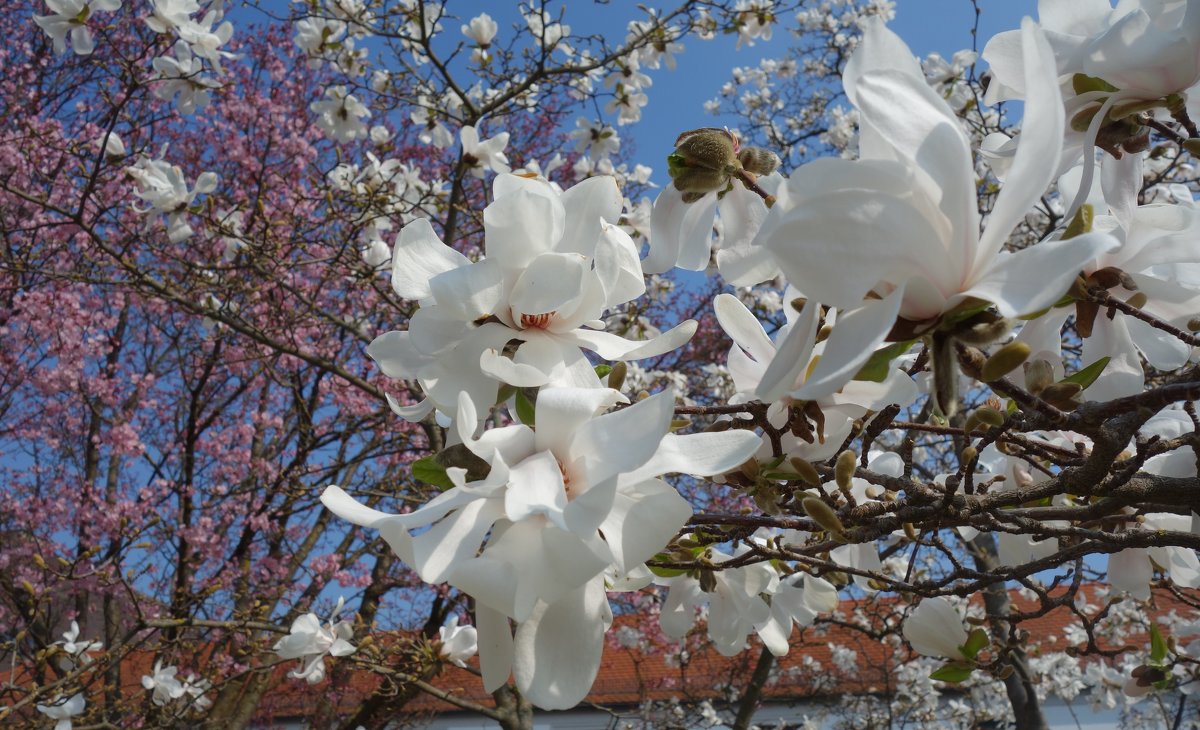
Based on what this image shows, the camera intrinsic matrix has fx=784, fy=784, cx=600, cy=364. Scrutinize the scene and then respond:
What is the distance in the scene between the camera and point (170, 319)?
6289 mm

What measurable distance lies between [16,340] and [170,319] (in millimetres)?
1029

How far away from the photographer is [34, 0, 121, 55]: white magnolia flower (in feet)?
7.75

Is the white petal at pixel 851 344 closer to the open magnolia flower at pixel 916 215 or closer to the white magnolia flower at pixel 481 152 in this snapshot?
the open magnolia flower at pixel 916 215

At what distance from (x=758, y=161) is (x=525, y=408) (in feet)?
1.34

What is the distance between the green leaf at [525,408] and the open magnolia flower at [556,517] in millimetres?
54

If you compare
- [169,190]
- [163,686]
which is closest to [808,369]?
[169,190]

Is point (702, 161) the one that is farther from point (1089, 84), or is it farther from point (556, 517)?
point (556, 517)

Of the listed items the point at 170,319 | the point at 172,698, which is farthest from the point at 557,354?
the point at 170,319

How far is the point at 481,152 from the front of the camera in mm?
3080

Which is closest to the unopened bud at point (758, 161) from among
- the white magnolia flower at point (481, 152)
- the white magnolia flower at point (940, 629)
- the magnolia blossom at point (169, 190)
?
the white magnolia flower at point (940, 629)

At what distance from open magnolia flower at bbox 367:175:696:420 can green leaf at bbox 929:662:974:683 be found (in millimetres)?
729

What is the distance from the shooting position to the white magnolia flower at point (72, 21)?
2363 mm

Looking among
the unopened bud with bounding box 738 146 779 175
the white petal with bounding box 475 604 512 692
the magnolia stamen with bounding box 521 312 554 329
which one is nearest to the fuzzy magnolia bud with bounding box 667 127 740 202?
the unopened bud with bounding box 738 146 779 175

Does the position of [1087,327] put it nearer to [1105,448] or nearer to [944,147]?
[1105,448]
